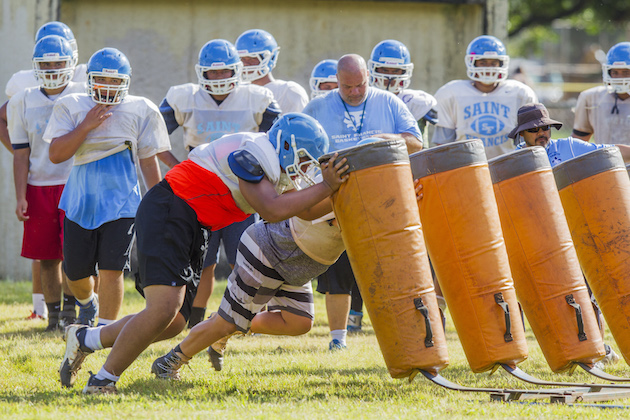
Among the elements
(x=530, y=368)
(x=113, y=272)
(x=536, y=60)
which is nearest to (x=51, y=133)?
(x=113, y=272)

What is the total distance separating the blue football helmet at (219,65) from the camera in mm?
6656

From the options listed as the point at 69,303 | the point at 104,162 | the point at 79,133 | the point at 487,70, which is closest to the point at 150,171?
the point at 104,162

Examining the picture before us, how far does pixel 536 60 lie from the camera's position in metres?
37.1

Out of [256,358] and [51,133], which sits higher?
[51,133]

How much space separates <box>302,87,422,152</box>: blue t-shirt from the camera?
5.99 metres

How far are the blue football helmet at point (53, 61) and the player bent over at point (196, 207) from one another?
2499mm

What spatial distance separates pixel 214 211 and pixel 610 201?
207 centimetres

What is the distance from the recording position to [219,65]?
21.9 feet

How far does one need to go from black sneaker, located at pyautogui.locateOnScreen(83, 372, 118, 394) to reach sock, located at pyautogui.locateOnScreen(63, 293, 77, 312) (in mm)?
2511

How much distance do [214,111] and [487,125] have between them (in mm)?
2200

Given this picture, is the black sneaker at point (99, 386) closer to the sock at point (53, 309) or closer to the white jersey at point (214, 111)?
the sock at point (53, 309)

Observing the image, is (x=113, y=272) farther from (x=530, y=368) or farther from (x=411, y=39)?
(x=411, y=39)

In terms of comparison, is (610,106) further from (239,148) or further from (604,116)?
(239,148)

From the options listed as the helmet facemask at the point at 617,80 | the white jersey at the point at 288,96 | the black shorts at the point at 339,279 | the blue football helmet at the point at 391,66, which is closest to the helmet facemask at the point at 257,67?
the white jersey at the point at 288,96
